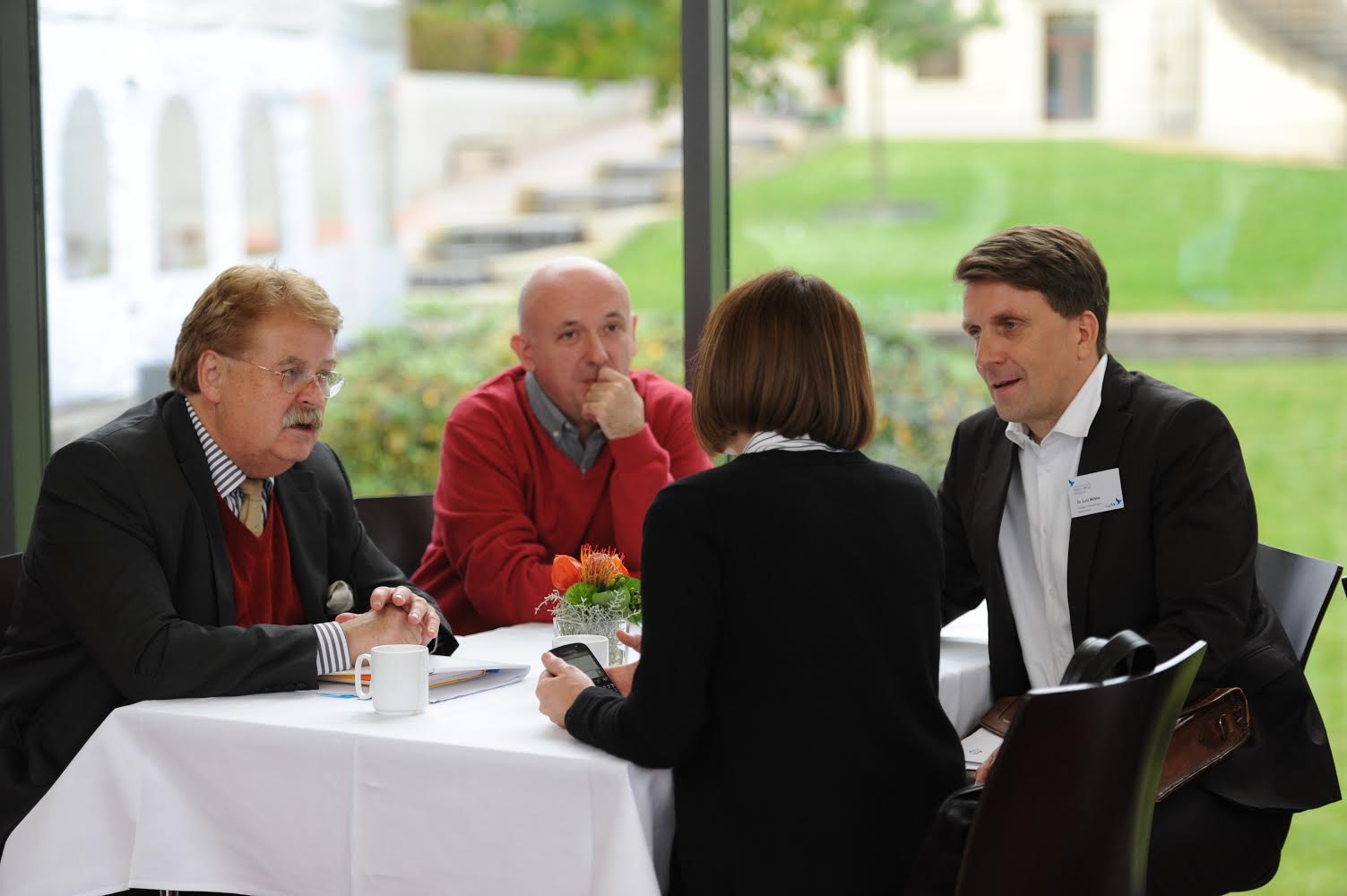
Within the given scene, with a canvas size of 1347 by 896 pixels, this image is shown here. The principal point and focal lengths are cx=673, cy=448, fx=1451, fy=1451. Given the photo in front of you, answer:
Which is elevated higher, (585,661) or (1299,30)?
(1299,30)

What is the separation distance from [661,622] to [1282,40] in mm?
4226

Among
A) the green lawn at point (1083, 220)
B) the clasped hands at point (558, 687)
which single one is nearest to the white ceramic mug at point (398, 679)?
the clasped hands at point (558, 687)

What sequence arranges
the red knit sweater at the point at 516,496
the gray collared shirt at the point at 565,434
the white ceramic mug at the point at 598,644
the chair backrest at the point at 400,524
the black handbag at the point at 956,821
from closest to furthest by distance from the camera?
the black handbag at the point at 956,821 < the white ceramic mug at the point at 598,644 < the red knit sweater at the point at 516,496 < the gray collared shirt at the point at 565,434 < the chair backrest at the point at 400,524

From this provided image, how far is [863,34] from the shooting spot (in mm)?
5727

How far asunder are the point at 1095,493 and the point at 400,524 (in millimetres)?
1605

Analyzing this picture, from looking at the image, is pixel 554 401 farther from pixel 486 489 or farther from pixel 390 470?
pixel 390 470

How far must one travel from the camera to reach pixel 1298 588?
2.50m

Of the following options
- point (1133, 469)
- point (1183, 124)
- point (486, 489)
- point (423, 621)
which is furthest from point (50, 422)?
point (1183, 124)

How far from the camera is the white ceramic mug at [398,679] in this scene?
Result: 1979 millimetres

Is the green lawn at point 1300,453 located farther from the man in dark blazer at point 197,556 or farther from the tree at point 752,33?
the man in dark blazer at point 197,556

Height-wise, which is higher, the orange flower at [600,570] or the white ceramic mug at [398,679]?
the orange flower at [600,570]

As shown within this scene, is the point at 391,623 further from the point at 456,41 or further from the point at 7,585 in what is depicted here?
the point at 456,41

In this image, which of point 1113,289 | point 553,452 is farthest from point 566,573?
point 1113,289

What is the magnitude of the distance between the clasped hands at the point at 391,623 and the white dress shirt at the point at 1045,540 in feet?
3.26
